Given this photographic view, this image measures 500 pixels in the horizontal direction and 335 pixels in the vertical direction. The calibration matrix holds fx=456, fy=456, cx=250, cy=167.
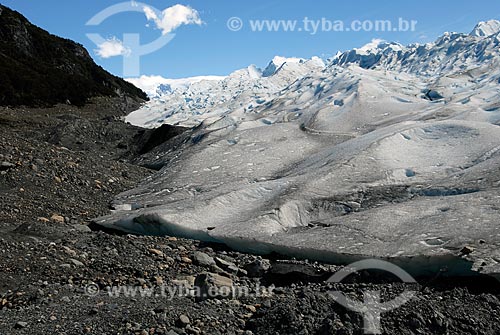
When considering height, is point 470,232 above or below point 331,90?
below

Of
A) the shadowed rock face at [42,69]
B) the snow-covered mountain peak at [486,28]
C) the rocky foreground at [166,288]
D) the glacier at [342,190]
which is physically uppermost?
the snow-covered mountain peak at [486,28]

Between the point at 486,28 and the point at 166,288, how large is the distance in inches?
3661

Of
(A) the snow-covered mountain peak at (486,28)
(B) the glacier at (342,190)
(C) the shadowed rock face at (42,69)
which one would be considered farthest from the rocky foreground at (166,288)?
(A) the snow-covered mountain peak at (486,28)

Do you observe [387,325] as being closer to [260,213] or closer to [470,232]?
[470,232]

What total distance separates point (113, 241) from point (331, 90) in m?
20.2

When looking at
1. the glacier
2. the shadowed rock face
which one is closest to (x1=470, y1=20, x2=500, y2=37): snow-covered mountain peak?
the shadowed rock face

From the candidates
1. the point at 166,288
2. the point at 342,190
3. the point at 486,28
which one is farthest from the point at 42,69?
the point at 486,28

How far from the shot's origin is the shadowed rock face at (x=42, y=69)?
109 ft

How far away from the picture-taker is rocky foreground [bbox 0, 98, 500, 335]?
187 inches

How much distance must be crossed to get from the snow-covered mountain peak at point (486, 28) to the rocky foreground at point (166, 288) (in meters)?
88.1

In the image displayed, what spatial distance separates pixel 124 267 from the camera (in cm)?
667

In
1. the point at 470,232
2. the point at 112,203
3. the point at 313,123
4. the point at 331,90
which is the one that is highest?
the point at 331,90

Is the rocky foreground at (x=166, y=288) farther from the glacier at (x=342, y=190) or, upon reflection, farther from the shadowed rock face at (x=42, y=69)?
the shadowed rock face at (x=42, y=69)

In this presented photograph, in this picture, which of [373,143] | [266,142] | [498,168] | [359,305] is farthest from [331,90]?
[359,305]
